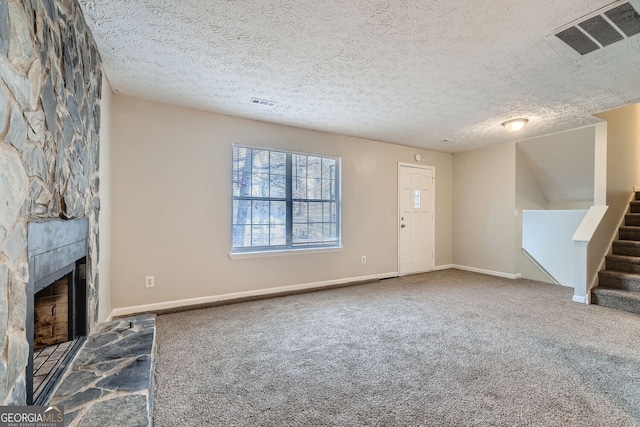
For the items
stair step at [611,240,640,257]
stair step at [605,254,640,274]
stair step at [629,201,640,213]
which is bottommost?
stair step at [605,254,640,274]

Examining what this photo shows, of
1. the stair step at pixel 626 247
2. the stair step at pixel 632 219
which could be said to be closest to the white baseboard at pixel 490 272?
the stair step at pixel 626 247

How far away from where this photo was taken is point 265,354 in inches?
89.7

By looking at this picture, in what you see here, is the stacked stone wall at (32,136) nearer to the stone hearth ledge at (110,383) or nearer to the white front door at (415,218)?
the stone hearth ledge at (110,383)

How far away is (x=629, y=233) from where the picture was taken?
4.12 meters

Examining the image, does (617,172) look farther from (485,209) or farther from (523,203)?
(485,209)

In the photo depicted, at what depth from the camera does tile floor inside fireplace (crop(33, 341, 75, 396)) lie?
1335 millimetres

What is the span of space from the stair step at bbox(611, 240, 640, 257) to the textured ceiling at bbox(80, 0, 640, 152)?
1879 millimetres

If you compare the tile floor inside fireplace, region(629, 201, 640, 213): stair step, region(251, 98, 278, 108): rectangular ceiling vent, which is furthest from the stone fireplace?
region(629, 201, 640, 213): stair step

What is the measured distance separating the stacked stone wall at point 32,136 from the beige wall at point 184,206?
130cm

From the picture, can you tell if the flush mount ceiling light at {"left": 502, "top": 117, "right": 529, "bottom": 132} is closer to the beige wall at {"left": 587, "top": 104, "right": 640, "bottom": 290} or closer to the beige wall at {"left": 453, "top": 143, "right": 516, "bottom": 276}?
the beige wall at {"left": 587, "top": 104, "right": 640, "bottom": 290}

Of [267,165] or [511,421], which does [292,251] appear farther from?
[511,421]

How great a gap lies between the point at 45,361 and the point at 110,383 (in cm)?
40

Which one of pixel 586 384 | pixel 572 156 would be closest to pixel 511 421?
pixel 586 384

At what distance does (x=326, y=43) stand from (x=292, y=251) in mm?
2722
